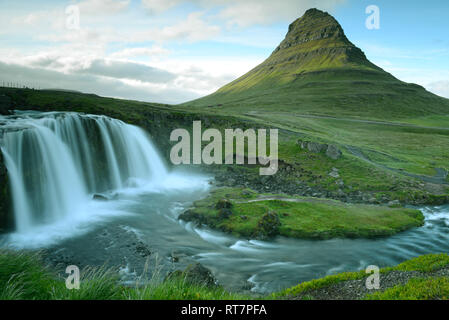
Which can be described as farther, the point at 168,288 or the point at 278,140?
the point at 278,140

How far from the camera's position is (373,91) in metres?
187

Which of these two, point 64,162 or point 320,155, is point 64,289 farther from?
point 320,155

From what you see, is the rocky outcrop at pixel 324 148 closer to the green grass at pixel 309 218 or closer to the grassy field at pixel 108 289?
the green grass at pixel 309 218

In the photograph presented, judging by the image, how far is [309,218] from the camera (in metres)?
23.6

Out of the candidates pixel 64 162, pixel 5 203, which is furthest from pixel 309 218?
pixel 64 162

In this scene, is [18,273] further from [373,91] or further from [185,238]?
[373,91]

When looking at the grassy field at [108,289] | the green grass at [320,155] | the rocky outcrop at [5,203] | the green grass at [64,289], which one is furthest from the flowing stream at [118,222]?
the green grass at [64,289]

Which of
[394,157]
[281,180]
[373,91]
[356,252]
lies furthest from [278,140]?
[373,91]

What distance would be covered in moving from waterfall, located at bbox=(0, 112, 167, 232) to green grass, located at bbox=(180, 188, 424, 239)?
11.9 m

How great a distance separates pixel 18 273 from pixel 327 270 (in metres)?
15.6

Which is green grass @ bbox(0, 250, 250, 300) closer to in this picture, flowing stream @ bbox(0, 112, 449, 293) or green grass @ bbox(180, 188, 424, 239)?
flowing stream @ bbox(0, 112, 449, 293)

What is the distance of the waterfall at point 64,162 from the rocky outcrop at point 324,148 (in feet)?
83.6

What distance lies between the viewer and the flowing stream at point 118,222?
695 inches

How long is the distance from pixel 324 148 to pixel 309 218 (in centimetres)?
2630
